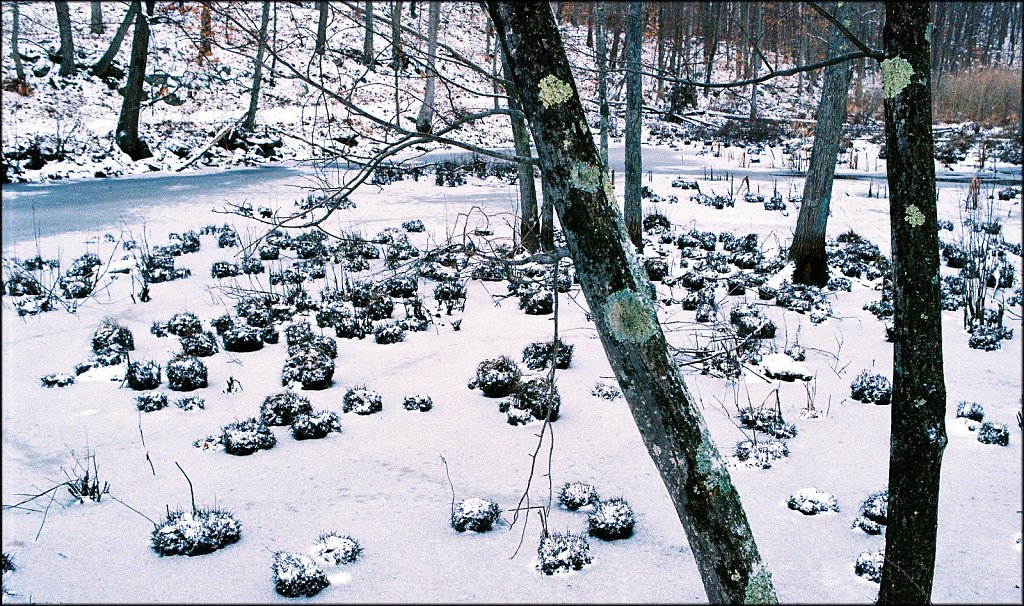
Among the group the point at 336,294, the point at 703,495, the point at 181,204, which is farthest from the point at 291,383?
the point at 181,204

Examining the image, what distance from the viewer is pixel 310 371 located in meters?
5.71

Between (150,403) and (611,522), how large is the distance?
11.6ft

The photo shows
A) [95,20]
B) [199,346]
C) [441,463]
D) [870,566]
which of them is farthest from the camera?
[95,20]

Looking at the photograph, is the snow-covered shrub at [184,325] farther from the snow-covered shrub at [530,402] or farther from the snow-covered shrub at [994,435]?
the snow-covered shrub at [994,435]

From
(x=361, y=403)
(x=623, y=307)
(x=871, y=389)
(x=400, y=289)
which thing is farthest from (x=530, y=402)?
(x=623, y=307)

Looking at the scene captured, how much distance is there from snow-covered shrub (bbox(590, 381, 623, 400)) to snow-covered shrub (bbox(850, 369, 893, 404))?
1.82 m

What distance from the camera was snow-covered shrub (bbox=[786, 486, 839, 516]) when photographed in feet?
13.0

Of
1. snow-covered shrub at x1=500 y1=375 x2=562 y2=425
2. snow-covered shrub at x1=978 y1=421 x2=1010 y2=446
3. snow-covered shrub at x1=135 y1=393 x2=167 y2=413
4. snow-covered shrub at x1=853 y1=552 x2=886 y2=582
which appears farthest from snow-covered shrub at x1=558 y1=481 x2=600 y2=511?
snow-covered shrub at x1=135 y1=393 x2=167 y2=413

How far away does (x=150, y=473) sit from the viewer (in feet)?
14.4

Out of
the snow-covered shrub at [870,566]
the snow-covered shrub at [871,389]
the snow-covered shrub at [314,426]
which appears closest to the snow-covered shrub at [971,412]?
the snow-covered shrub at [871,389]

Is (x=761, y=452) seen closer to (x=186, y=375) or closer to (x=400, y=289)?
(x=186, y=375)

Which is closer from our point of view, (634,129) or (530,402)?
(530,402)

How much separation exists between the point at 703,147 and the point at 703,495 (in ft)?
78.6

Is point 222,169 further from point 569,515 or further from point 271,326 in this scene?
point 569,515
